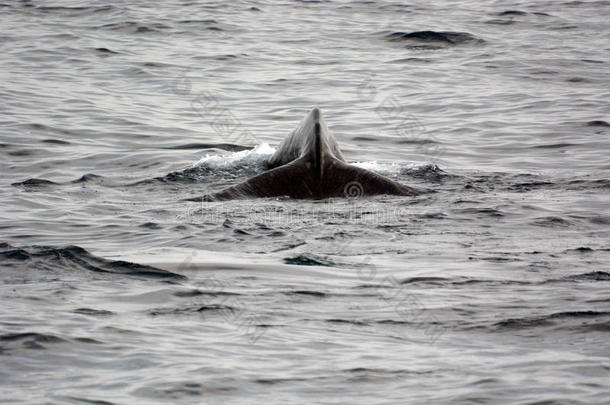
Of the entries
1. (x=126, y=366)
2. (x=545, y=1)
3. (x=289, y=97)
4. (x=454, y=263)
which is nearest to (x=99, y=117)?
(x=289, y=97)

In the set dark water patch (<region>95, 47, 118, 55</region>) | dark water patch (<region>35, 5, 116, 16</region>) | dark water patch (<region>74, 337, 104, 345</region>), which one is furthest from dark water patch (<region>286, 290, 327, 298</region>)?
dark water patch (<region>35, 5, 116, 16</region>)

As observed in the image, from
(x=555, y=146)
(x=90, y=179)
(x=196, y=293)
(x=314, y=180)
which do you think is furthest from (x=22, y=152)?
(x=196, y=293)

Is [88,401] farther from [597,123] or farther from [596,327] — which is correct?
[597,123]

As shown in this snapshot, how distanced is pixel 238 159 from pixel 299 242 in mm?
5446

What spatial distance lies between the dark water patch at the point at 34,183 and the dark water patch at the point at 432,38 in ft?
54.6

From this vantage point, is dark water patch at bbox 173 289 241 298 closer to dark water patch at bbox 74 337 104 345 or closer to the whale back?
dark water patch at bbox 74 337 104 345

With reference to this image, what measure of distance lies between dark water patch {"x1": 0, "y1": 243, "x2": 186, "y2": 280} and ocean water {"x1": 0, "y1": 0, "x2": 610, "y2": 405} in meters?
0.03

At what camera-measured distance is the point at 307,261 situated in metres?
9.55

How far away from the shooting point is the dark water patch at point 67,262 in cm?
912

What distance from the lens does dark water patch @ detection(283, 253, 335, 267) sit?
9477mm

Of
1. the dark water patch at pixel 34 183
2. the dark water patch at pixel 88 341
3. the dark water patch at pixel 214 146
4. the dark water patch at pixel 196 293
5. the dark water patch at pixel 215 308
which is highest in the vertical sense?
the dark water patch at pixel 88 341

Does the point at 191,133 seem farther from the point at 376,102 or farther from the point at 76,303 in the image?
the point at 76,303

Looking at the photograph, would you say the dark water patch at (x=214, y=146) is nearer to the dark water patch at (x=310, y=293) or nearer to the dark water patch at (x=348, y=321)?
the dark water patch at (x=310, y=293)

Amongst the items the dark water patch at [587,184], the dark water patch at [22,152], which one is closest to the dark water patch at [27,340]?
the dark water patch at [587,184]
